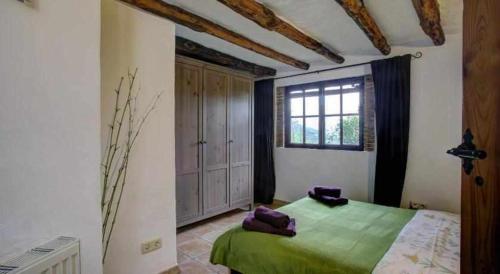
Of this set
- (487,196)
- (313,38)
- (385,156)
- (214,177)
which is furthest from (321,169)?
(487,196)

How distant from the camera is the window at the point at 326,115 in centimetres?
349

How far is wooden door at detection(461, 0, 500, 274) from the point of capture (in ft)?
2.41

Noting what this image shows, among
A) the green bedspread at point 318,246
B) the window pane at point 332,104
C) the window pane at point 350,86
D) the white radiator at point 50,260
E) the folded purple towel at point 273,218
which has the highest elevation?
the window pane at point 350,86

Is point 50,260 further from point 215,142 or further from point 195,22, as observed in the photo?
point 215,142

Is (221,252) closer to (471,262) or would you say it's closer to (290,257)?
(290,257)

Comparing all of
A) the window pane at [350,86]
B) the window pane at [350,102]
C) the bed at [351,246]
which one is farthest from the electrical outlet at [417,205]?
the window pane at [350,86]

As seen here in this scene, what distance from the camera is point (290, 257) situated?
1616mm

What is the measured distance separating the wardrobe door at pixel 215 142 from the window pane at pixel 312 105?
131cm

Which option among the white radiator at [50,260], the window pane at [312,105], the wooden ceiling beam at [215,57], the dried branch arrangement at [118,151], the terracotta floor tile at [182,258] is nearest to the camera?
the white radiator at [50,260]

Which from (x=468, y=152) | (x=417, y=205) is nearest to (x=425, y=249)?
(x=468, y=152)

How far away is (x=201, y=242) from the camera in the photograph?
281 cm

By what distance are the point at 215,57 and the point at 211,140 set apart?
110 cm

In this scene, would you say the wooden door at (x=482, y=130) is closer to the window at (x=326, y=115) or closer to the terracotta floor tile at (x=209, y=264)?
the terracotta floor tile at (x=209, y=264)

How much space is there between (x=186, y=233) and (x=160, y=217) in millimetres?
1092
